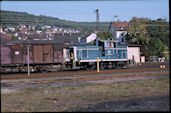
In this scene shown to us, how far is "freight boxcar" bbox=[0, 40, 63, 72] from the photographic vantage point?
2442 cm

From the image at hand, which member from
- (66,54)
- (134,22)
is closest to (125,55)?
(66,54)

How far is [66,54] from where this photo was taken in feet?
93.4

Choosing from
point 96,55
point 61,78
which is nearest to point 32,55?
point 96,55

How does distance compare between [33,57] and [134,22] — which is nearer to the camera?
[33,57]

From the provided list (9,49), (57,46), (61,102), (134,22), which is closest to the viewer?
(61,102)

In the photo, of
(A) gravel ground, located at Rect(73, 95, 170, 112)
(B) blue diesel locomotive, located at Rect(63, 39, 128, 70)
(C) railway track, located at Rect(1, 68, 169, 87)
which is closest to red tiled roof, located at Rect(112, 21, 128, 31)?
(B) blue diesel locomotive, located at Rect(63, 39, 128, 70)

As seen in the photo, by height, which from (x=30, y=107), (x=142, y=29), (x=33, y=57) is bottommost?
(x=30, y=107)

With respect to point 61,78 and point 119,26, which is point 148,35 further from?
point 61,78

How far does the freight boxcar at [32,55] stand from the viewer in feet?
80.1

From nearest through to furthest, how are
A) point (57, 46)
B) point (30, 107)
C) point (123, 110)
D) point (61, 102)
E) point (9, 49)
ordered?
point (123, 110) → point (30, 107) → point (61, 102) → point (9, 49) → point (57, 46)

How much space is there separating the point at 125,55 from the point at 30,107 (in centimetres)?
2272

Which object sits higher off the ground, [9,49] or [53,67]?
[9,49]

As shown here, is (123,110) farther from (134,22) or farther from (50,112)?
(134,22)

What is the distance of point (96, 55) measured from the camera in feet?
92.1
